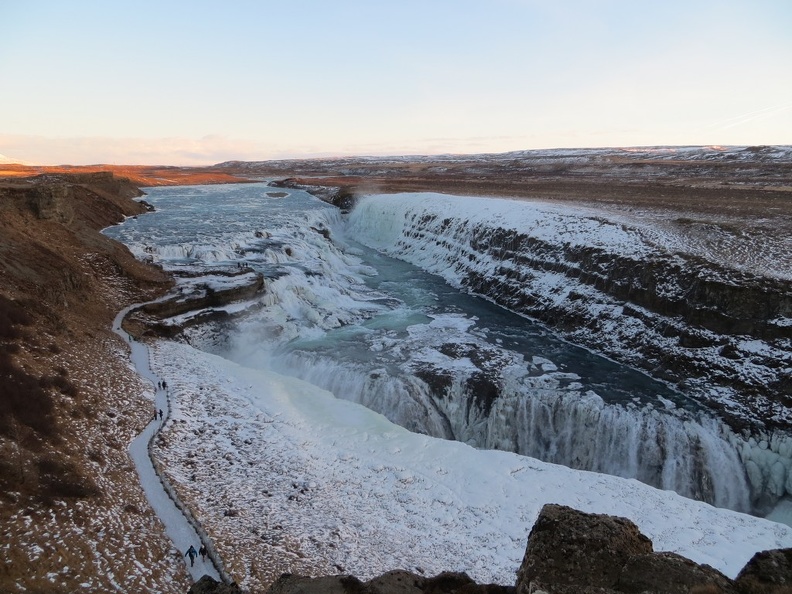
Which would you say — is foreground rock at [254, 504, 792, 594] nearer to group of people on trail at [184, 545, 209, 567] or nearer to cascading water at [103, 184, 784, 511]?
group of people on trail at [184, 545, 209, 567]

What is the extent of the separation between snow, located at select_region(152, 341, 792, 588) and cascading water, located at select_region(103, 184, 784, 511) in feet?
10.2

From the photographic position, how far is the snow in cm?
1219

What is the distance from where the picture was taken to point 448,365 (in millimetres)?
23172

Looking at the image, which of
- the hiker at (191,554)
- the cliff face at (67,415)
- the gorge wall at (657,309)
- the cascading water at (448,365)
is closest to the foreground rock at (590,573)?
the hiker at (191,554)

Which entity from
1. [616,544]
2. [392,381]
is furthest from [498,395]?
[616,544]

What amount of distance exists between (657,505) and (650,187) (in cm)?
5241

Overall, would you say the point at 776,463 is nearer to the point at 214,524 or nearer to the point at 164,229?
the point at 214,524

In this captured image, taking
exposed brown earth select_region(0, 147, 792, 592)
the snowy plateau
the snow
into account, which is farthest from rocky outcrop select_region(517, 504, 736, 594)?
exposed brown earth select_region(0, 147, 792, 592)

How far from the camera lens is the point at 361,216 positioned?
64750mm

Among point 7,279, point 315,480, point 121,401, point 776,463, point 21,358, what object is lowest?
point 776,463

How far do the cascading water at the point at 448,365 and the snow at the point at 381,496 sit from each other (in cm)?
309

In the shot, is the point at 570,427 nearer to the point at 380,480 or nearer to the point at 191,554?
the point at 380,480

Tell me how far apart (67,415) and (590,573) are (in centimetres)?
1469

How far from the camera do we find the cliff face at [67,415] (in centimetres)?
971
